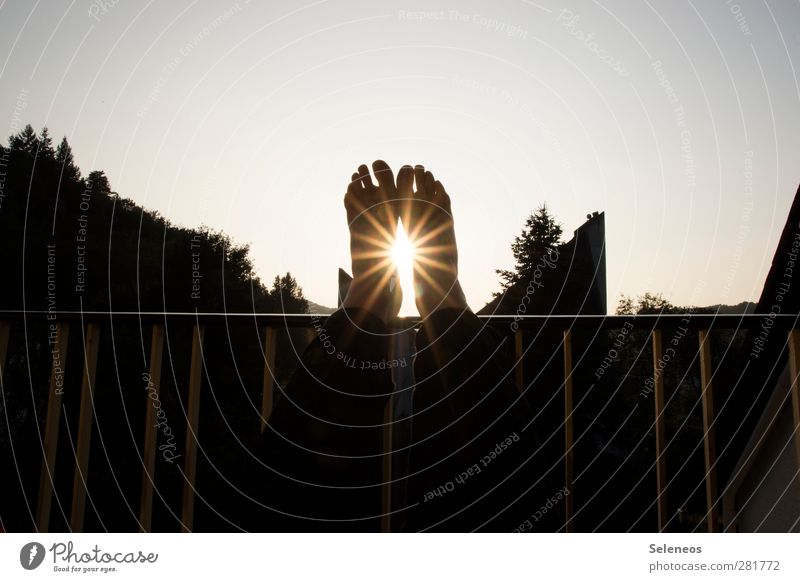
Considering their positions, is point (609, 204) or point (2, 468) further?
point (2, 468)

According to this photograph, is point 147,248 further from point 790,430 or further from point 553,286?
point 790,430

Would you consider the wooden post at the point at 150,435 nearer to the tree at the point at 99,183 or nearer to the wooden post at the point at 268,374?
the wooden post at the point at 268,374

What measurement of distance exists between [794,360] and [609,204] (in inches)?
23.9

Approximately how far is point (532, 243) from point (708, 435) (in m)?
7.60

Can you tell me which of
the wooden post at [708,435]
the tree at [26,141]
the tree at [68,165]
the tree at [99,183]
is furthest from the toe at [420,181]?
the tree at [99,183]

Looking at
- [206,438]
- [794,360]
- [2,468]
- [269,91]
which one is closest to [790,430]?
[794,360]

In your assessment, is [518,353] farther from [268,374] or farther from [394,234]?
[268,374]

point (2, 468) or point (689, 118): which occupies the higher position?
point (689, 118)

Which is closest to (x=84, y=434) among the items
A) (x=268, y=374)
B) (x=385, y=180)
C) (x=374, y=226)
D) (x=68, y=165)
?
(x=268, y=374)

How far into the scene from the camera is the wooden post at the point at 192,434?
4.83ft

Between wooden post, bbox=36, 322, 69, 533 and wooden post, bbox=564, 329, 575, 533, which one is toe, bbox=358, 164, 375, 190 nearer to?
wooden post, bbox=564, 329, 575, 533

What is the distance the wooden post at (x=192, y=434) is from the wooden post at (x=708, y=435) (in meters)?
1.25

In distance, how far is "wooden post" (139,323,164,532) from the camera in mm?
1457
